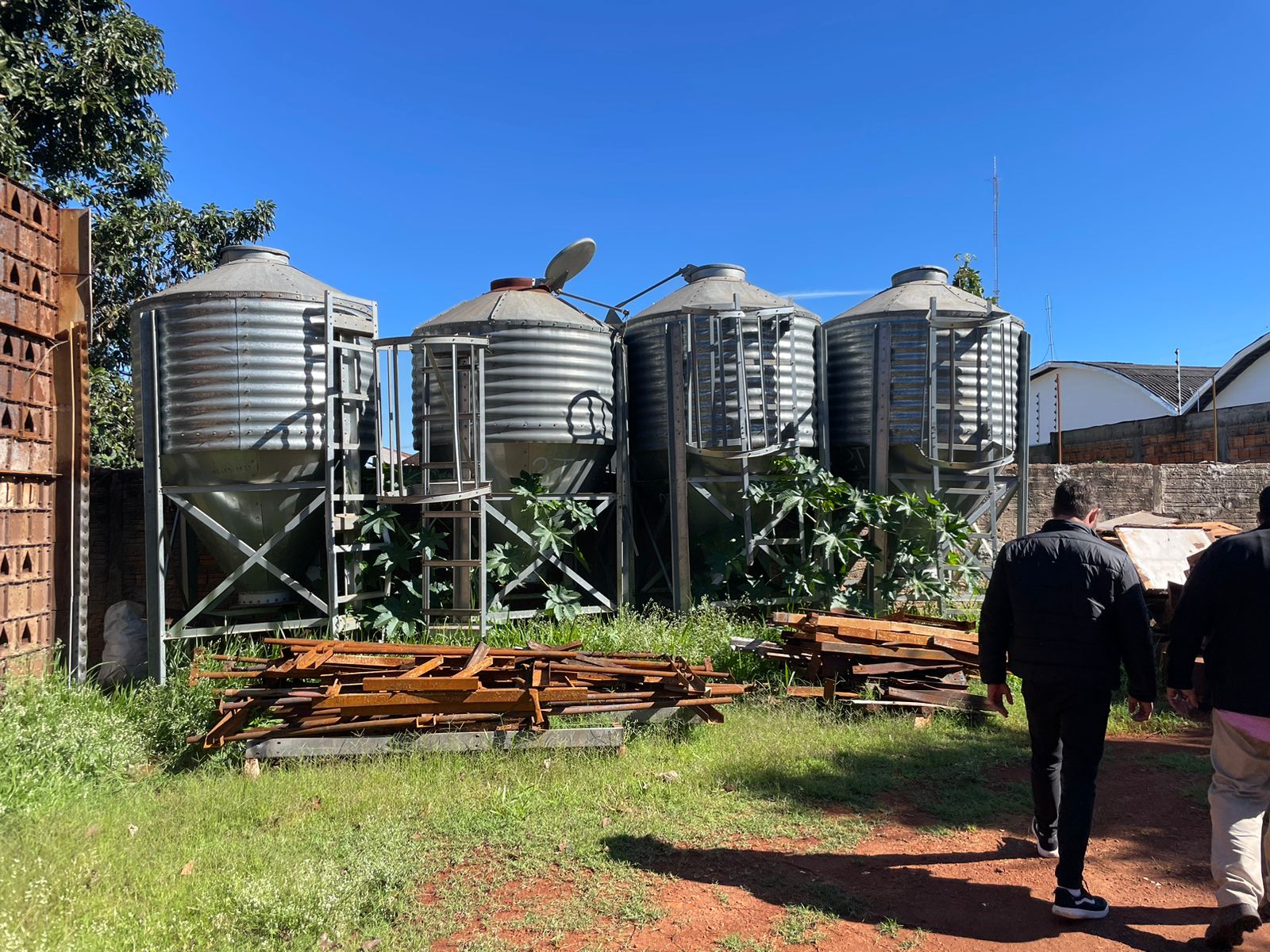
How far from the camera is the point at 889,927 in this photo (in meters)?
4.22

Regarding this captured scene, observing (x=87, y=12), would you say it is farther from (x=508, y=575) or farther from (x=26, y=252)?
(x=508, y=575)

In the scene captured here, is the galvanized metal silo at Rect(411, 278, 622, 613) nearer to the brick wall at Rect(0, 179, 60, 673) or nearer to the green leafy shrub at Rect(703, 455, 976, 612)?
the green leafy shrub at Rect(703, 455, 976, 612)

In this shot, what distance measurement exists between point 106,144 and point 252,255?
623cm

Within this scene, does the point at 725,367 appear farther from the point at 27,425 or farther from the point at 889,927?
the point at 889,927

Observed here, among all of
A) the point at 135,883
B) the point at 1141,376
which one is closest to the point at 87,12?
the point at 135,883

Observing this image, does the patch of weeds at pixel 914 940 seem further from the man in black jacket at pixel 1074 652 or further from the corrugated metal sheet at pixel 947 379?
the corrugated metal sheet at pixel 947 379

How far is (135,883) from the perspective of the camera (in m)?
4.62

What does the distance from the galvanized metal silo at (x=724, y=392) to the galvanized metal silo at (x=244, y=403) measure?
11.4 ft

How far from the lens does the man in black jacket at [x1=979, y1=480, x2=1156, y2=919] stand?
4.27m

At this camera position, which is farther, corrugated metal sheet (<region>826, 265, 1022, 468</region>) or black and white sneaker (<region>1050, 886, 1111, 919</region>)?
corrugated metal sheet (<region>826, 265, 1022, 468</region>)

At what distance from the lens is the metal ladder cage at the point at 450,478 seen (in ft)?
30.0

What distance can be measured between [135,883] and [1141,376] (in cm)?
3076

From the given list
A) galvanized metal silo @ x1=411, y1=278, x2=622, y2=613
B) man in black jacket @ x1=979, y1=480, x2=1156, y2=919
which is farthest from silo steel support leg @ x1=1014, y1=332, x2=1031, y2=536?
man in black jacket @ x1=979, y1=480, x2=1156, y2=919

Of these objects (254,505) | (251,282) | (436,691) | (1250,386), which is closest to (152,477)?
(254,505)
